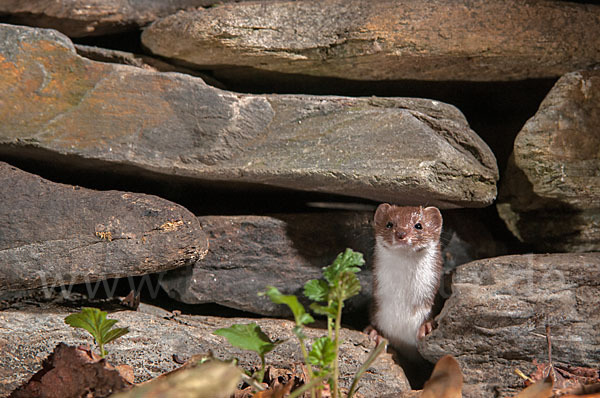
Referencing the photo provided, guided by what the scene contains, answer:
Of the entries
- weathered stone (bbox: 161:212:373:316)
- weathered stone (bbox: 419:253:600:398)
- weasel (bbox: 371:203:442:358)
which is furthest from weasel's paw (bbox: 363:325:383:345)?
weathered stone (bbox: 161:212:373:316)

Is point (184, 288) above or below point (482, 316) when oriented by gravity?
below

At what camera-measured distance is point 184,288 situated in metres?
3.51

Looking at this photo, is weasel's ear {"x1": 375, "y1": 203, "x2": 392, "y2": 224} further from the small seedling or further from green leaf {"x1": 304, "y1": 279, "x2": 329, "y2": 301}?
the small seedling

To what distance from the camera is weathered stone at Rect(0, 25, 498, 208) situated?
3.21m

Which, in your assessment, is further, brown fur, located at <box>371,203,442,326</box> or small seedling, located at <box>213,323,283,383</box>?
brown fur, located at <box>371,203,442,326</box>

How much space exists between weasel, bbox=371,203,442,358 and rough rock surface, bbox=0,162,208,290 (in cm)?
120

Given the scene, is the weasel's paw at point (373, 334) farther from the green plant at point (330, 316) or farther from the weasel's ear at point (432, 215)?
the green plant at point (330, 316)

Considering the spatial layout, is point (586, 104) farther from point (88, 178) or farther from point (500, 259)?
point (88, 178)

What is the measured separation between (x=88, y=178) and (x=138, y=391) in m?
2.25

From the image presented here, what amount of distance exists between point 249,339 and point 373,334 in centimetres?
146

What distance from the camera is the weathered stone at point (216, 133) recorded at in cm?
321

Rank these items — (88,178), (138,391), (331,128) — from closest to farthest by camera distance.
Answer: (138,391) < (331,128) < (88,178)

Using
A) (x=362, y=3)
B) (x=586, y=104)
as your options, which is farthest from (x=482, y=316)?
(x=362, y=3)

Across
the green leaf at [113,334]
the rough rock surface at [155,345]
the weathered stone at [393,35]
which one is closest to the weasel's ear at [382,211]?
the rough rock surface at [155,345]
